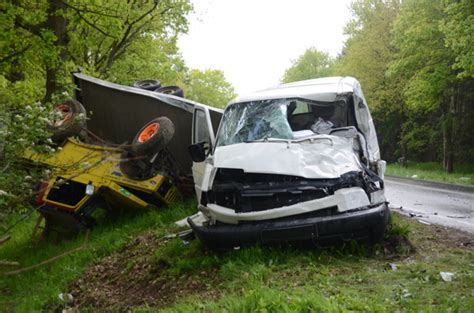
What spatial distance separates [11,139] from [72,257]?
11.8 ft

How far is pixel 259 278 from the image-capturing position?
490 cm

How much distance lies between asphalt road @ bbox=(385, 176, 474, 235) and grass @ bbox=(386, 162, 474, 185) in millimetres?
2004

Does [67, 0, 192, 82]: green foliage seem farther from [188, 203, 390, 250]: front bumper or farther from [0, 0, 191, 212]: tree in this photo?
[188, 203, 390, 250]: front bumper

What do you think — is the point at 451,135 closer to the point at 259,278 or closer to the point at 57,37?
the point at 57,37

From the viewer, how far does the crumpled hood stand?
5.54 meters

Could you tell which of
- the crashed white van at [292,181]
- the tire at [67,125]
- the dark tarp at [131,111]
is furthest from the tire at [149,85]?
the crashed white van at [292,181]

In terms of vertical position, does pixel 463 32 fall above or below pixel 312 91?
above

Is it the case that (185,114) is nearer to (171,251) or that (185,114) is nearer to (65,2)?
(65,2)

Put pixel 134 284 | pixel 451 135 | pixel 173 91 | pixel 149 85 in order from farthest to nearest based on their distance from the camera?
pixel 451 135 < pixel 149 85 < pixel 173 91 < pixel 134 284

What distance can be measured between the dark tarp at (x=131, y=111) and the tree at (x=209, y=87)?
51.1 meters

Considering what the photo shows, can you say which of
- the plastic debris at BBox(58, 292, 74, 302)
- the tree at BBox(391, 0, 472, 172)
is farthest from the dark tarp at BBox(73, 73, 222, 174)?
the tree at BBox(391, 0, 472, 172)

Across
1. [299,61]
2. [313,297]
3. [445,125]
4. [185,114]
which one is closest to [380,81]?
[445,125]

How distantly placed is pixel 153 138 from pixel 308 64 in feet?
161

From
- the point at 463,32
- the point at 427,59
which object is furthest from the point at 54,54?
the point at 427,59
